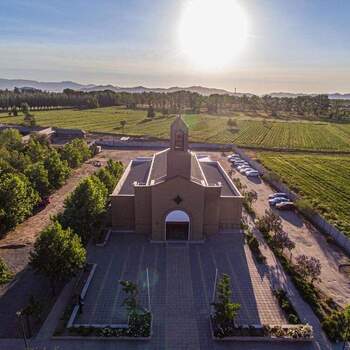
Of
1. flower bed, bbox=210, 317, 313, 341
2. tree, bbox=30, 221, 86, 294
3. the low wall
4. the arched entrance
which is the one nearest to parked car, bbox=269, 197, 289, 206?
the low wall

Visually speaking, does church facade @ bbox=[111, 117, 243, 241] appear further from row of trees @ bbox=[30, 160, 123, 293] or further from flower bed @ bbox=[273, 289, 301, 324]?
flower bed @ bbox=[273, 289, 301, 324]

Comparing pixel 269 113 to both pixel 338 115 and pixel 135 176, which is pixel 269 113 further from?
pixel 135 176

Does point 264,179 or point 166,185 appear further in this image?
point 264,179

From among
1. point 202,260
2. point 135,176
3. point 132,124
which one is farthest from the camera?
point 132,124

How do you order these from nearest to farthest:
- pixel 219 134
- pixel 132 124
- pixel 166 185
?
pixel 166 185
pixel 219 134
pixel 132 124

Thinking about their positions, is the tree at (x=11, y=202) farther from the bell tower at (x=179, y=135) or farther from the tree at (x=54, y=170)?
the bell tower at (x=179, y=135)

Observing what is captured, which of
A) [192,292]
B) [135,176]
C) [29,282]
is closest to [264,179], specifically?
[135,176]
